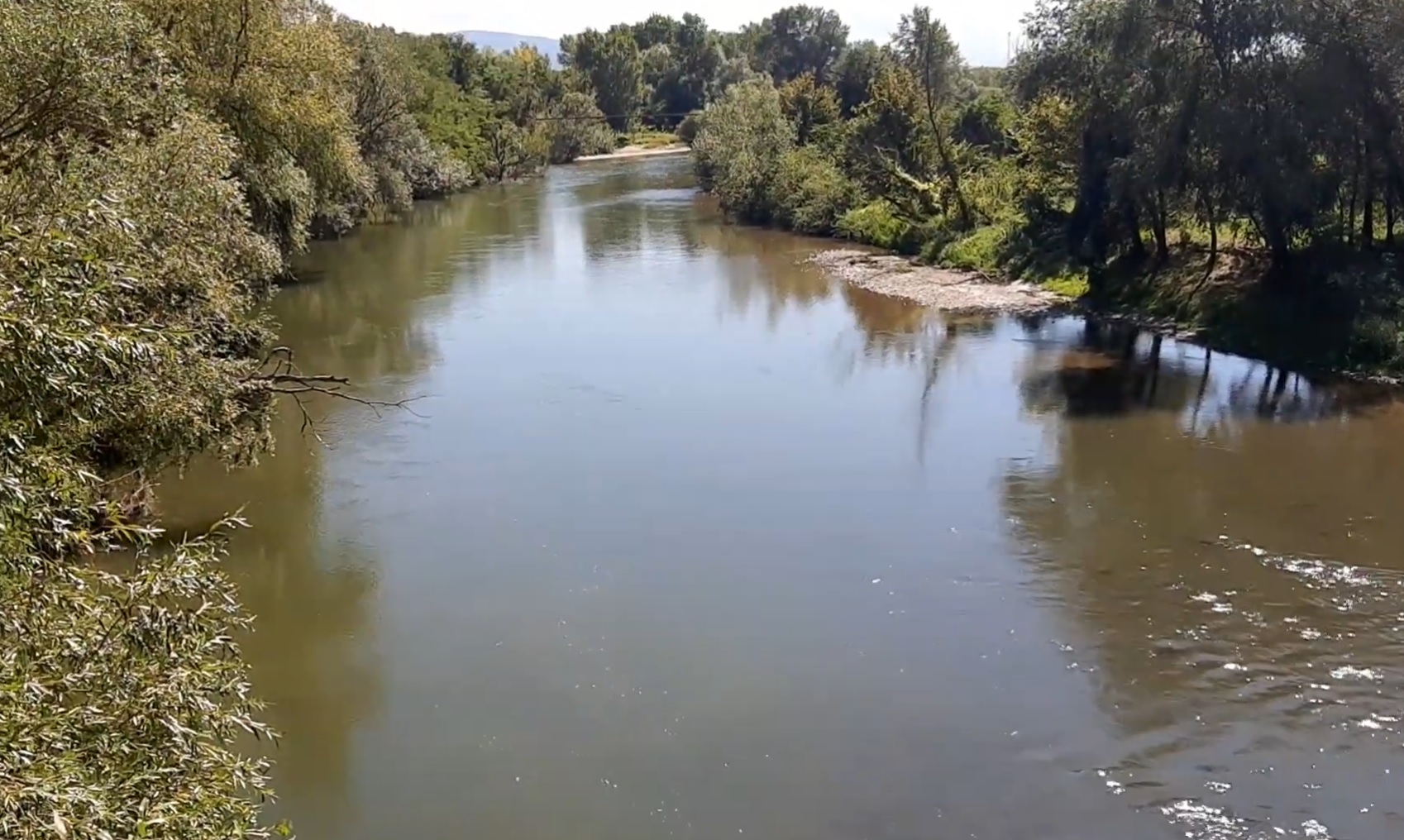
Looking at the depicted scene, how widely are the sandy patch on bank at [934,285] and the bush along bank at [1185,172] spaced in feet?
2.22

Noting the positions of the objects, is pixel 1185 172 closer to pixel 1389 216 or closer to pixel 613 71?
pixel 1389 216

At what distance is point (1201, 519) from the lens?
1402cm

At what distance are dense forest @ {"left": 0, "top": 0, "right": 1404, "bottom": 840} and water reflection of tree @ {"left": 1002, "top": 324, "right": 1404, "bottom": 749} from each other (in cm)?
311

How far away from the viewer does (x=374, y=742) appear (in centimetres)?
982

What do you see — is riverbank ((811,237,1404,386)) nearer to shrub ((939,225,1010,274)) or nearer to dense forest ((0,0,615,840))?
shrub ((939,225,1010,274))

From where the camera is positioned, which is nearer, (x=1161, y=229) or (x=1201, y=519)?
(x=1201, y=519)

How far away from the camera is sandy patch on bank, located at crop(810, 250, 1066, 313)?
27.6 m

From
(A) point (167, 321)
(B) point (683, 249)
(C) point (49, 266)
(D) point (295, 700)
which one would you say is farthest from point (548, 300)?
(C) point (49, 266)

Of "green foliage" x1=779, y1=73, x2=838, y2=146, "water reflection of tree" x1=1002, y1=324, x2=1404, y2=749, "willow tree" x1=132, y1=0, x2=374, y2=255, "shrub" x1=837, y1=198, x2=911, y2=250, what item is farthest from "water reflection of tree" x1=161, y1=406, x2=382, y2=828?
"green foliage" x1=779, y1=73, x2=838, y2=146

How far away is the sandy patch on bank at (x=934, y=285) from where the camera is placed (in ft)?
90.5

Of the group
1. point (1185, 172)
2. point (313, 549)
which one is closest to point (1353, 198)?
point (1185, 172)

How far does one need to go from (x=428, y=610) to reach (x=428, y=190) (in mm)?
40795

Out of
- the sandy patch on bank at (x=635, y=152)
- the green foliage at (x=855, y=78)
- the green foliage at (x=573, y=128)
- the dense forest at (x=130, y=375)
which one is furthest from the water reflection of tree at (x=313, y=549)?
the sandy patch on bank at (x=635, y=152)

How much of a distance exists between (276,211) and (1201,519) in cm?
1755
